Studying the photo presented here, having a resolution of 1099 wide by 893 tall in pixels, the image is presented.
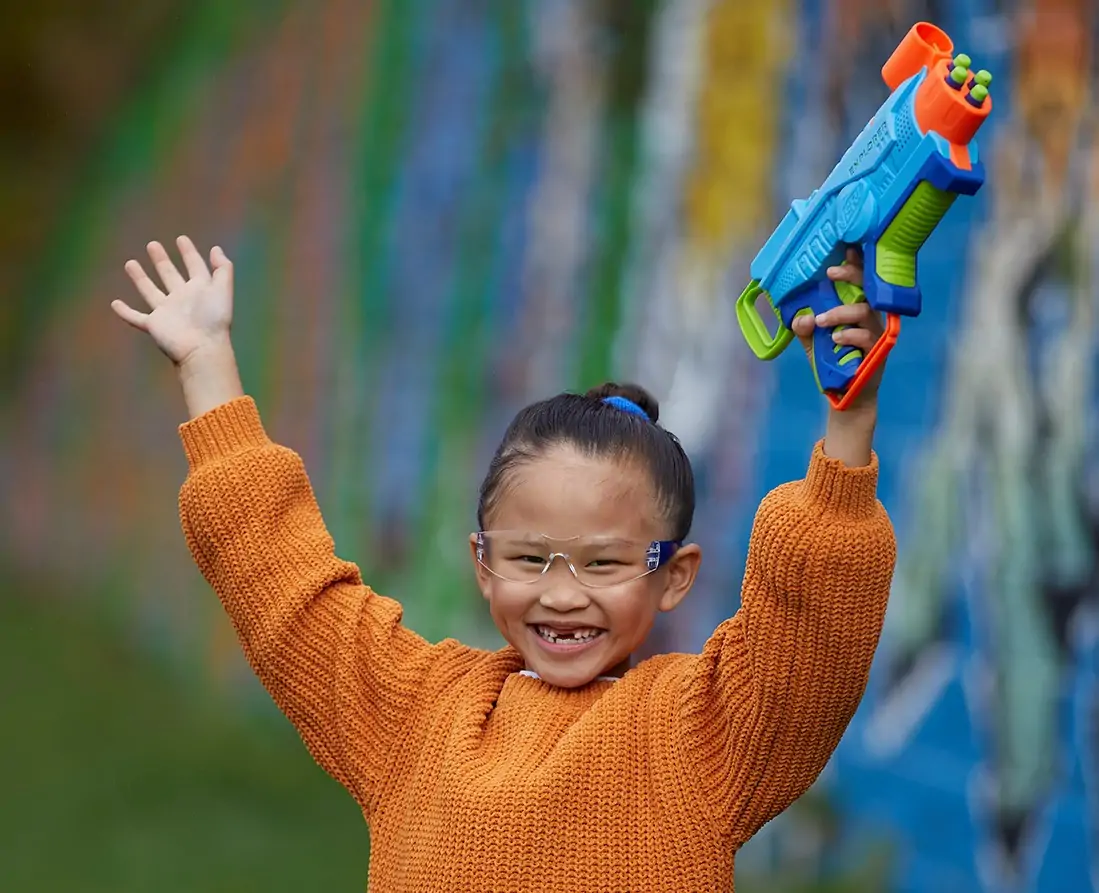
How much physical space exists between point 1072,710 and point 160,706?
353 cm

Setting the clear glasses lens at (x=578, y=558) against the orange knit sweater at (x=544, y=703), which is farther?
the clear glasses lens at (x=578, y=558)

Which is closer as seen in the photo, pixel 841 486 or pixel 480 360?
pixel 841 486

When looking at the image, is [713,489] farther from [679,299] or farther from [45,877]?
[45,877]

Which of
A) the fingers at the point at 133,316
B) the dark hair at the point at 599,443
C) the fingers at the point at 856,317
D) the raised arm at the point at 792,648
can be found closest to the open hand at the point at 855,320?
the fingers at the point at 856,317

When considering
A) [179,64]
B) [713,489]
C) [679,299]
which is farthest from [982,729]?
[179,64]

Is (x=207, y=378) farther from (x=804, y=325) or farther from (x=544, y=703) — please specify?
(x=804, y=325)

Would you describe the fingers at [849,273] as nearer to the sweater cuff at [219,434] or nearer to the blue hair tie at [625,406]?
the blue hair tie at [625,406]

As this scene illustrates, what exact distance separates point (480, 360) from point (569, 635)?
2926mm

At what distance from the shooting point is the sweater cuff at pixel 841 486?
1.89 m

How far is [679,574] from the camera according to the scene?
2.21 meters

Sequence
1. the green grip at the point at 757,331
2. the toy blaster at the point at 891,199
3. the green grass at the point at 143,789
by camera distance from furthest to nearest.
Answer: the green grass at the point at 143,789, the green grip at the point at 757,331, the toy blaster at the point at 891,199

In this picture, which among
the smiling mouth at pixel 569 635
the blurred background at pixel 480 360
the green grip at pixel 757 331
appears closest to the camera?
the green grip at pixel 757 331

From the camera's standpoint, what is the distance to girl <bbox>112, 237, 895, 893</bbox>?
75.6 inches

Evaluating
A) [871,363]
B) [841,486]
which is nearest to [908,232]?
[871,363]
